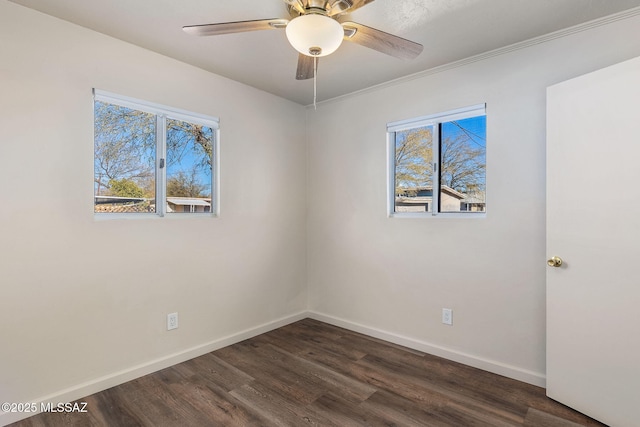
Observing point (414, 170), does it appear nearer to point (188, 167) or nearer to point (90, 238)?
point (188, 167)

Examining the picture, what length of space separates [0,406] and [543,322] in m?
3.42

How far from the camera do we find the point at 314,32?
1488mm

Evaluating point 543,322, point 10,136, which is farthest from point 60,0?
point 543,322

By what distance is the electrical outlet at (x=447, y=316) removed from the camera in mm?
2697

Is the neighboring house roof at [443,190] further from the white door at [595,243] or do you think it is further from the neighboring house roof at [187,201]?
the neighboring house roof at [187,201]

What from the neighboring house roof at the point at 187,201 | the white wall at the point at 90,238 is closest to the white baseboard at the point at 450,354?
the white wall at the point at 90,238

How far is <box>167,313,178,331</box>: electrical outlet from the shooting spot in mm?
2596

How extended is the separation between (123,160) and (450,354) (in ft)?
9.79

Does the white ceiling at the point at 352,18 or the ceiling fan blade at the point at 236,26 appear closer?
the ceiling fan blade at the point at 236,26

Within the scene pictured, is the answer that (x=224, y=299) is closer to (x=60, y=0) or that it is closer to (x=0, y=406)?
(x=0, y=406)

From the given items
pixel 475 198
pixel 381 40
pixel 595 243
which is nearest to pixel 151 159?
pixel 381 40

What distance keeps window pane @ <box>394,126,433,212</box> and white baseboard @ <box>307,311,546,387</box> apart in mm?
1185

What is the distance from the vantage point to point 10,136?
1.90 m

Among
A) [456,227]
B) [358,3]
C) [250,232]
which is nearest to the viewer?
[358,3]
